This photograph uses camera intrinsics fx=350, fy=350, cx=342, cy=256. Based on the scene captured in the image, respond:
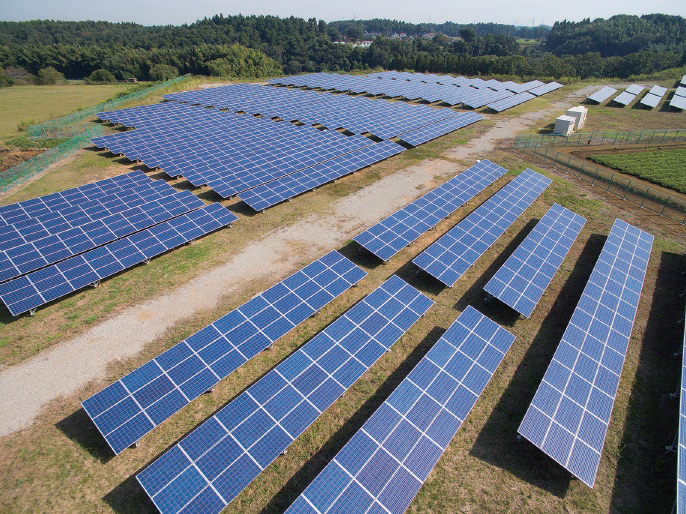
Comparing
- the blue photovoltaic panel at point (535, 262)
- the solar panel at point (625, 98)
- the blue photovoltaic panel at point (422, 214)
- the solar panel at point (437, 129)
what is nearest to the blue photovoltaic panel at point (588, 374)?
the blue photovoltaic panel at point (535, 262)

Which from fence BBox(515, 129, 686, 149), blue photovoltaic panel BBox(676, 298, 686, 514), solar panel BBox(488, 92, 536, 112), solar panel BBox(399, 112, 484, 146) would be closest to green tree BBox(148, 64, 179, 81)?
solar panel BBox(399, 112, 484, 146)

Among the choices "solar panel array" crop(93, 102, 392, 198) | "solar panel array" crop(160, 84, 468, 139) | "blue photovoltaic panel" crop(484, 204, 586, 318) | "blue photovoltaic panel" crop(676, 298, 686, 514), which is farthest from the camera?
"solar panel array" crop(160, 84, 468, 139)

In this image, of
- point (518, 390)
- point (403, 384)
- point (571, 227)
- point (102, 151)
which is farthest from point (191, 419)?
point (102, 151)

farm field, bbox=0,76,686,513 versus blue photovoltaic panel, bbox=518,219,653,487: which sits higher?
blue photovoltaic panel, bbox=518,219,653,487

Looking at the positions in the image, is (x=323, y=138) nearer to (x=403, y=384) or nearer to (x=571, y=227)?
(x=571, y=227)

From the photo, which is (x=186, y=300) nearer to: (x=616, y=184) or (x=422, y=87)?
(x=616, y=184)

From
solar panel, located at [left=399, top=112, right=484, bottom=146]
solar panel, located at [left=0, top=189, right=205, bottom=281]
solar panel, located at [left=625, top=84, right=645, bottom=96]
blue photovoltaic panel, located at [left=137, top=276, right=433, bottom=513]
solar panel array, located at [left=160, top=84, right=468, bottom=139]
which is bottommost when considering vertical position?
blue photovoltaic panel, located at [left=137, top=276, right=433, bottom=513]

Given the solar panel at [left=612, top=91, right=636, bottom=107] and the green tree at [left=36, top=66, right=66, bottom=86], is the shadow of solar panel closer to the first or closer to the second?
the solar panel at [left=612, top=91, right=636, bottom=107]
